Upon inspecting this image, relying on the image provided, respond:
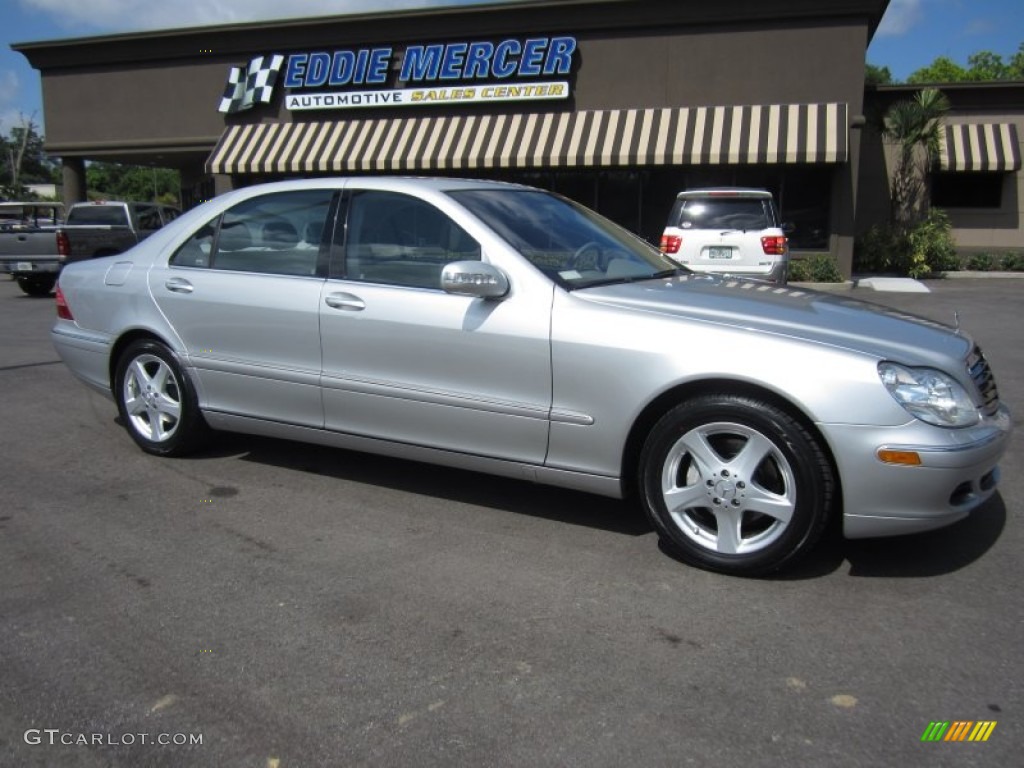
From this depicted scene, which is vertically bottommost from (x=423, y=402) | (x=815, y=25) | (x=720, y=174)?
(x=423, y=402)

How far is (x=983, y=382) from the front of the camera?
3.88 m

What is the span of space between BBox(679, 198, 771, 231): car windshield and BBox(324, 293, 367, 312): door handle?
319 inches

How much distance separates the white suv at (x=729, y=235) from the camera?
11.6m

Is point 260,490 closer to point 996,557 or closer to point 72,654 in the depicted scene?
point 72,654

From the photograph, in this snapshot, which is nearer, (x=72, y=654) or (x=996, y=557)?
(x=72, y=654)

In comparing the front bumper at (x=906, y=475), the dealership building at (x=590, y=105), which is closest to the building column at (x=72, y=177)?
the dealership building at (x=590, y=105)

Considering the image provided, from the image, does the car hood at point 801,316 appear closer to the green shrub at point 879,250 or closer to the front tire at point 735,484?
the front tire at point 735,484

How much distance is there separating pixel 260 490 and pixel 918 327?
3429 millimetres

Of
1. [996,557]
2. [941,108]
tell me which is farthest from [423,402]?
[941,108]

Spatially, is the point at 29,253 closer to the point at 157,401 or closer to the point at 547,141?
the point at 547,141

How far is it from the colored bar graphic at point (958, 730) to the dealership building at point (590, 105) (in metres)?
15.8

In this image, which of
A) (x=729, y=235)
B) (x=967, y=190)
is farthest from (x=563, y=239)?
(x=967, y=190)

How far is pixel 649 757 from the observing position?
249cm

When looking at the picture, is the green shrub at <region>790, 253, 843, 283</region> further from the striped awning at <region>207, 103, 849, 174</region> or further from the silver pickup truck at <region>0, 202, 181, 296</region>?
the silver pickup truck at <region>0, 202, 181, 296</region>
